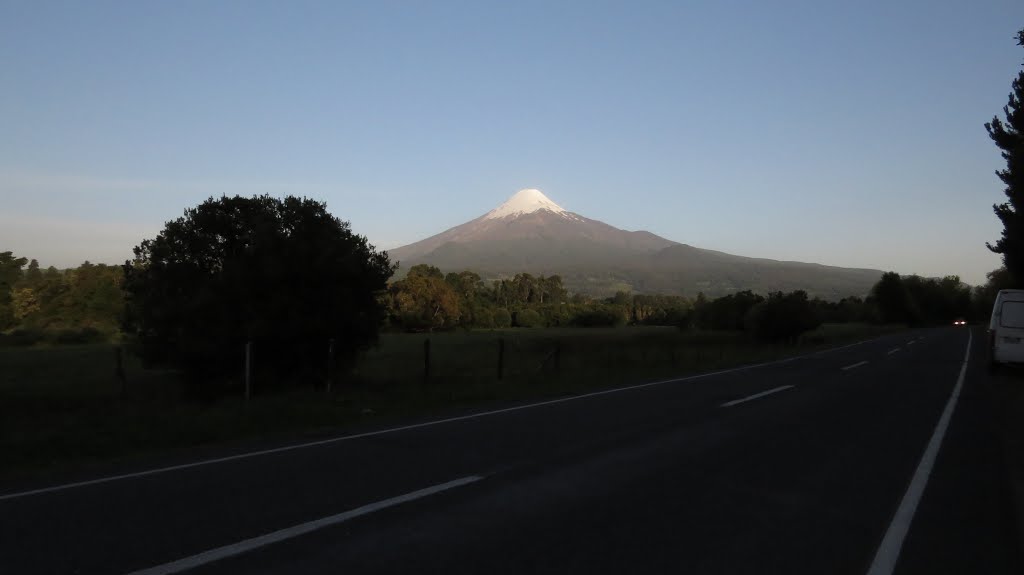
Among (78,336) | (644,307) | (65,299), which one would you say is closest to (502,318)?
(644,307)

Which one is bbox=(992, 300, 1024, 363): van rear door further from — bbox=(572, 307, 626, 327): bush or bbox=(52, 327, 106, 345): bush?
bbox=(572, 307, 626, 327): bush

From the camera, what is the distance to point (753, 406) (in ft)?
46.2

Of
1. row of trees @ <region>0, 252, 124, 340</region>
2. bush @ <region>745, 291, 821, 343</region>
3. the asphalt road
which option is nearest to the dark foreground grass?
the asphalt road

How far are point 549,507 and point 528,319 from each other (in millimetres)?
110015

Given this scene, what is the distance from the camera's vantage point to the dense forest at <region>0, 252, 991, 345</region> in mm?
62153

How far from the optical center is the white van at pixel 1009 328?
21.2 meters

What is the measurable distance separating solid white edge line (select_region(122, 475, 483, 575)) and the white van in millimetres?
20450

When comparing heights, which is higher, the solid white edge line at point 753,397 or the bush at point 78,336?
the bush at point 78,336

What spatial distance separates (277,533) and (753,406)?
10635 millimetres

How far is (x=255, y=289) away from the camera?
19.7 metres

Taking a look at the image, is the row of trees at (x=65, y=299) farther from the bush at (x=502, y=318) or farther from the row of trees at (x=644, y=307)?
the bush at (x=502, y=318)

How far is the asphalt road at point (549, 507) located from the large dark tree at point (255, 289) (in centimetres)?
985

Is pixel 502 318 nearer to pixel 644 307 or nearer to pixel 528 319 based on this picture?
pixel 528 319

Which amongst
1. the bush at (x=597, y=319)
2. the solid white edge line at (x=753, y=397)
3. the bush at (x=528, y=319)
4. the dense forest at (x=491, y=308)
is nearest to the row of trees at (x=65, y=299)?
the dense forest at (x=491, y=308)
